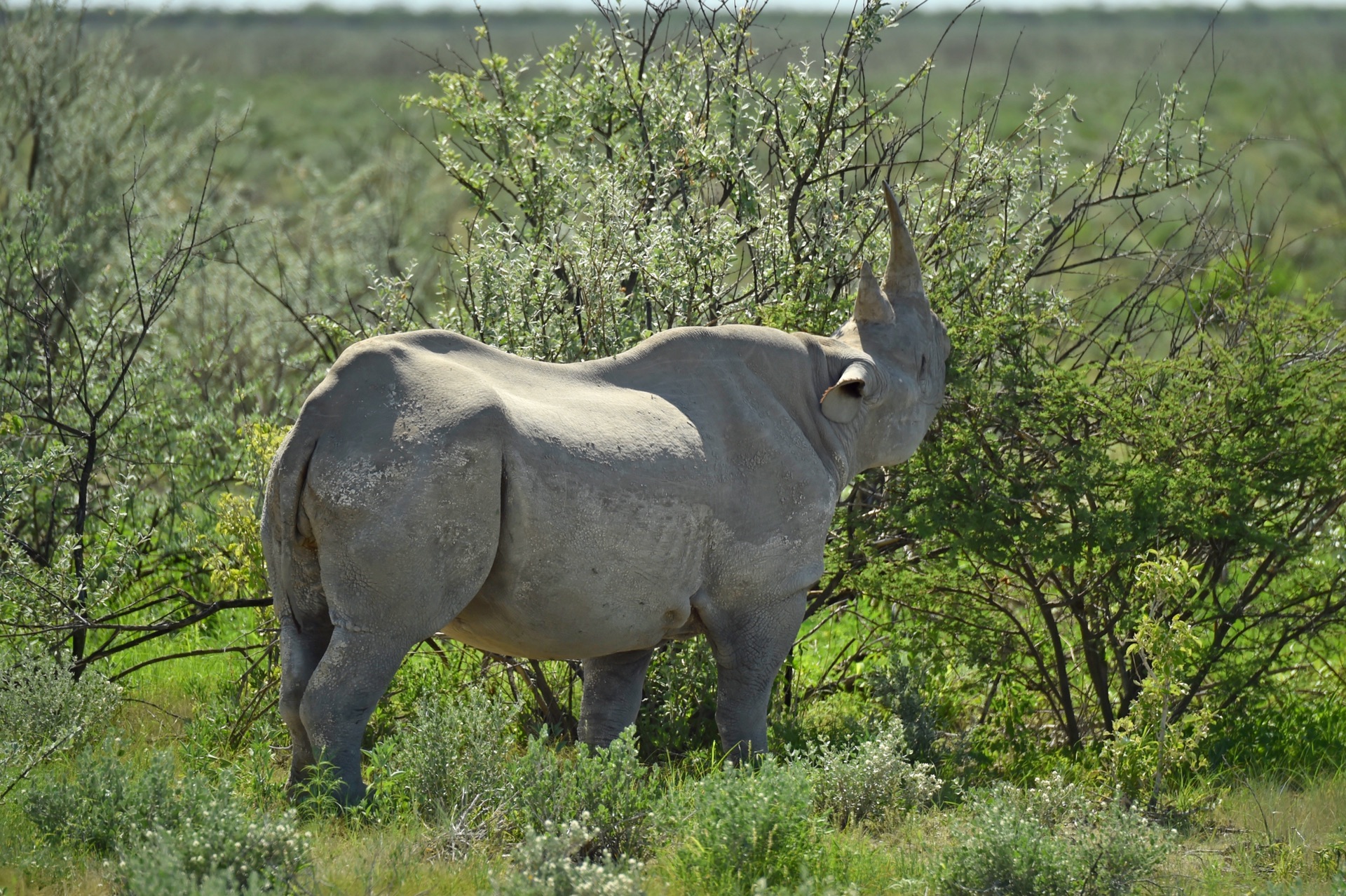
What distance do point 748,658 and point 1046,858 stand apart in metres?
1.48

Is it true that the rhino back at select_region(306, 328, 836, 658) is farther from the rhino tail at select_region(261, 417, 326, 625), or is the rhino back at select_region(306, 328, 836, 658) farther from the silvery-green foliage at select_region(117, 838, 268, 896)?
the silvery-green foliage at select_region(117, 838, 268, 896)

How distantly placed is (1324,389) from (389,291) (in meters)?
5.04

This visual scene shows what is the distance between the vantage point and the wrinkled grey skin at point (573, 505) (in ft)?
16.5

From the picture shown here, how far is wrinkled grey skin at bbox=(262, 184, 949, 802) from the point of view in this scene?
16.5 feet

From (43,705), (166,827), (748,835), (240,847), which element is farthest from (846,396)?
(43,705)

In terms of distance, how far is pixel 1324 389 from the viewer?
709cm

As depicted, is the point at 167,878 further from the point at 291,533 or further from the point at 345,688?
the point at 291,533

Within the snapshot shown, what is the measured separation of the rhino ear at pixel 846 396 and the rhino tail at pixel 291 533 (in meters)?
2.21

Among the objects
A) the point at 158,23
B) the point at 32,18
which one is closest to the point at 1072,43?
the point at 158,23

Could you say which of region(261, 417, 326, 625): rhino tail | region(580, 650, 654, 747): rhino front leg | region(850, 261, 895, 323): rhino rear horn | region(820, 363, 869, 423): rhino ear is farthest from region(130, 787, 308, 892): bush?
region(850, 261, 895, 323): rhino rear horn

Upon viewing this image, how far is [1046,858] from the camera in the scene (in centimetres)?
494

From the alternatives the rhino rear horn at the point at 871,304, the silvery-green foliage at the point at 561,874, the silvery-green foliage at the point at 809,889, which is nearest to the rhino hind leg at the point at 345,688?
the silvery-green foliage at the point at 561,874

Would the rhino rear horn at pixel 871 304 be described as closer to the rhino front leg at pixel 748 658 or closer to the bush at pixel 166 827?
the rhino front leg at pixel 748 658

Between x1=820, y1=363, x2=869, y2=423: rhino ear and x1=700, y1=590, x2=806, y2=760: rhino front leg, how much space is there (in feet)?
2.62
